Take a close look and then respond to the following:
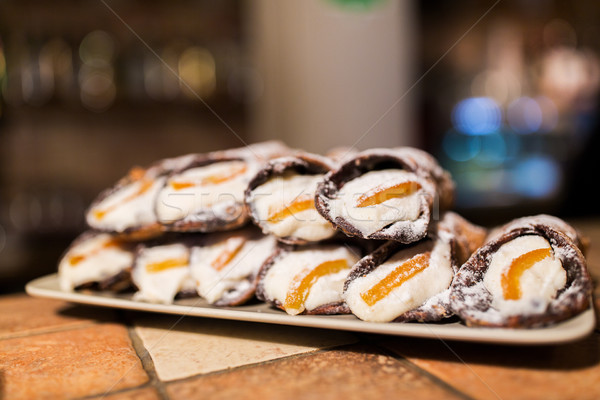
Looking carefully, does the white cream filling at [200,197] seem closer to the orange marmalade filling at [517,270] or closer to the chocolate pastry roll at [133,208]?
the chocolate pastry roll at [133,208]

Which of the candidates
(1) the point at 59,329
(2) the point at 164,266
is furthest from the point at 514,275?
(1) the point at 59,329

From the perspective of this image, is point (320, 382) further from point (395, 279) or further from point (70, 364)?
point (70, 364)

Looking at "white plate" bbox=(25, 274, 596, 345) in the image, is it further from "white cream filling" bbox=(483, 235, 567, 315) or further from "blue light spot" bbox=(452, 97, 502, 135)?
"blue light spot" bbox=(452, 97, 502, 135)

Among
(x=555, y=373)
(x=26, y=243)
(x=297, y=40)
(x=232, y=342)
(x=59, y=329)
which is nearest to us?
(x=555, y=373)

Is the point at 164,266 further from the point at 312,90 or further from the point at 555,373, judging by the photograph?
the point at 312,90

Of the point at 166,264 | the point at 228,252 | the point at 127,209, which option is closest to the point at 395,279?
the point at 228,252

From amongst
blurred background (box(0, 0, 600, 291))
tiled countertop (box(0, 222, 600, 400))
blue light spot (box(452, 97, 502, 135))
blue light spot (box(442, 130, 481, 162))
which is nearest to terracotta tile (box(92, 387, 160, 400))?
tiled countertop (box(0, 222, 600, 400))

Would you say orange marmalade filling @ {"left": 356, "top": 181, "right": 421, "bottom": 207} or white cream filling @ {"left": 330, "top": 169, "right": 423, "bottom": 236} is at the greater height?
orange marmalade filling @ {"left": 356, "top": 181, "right": 421, "bottom": 207}
